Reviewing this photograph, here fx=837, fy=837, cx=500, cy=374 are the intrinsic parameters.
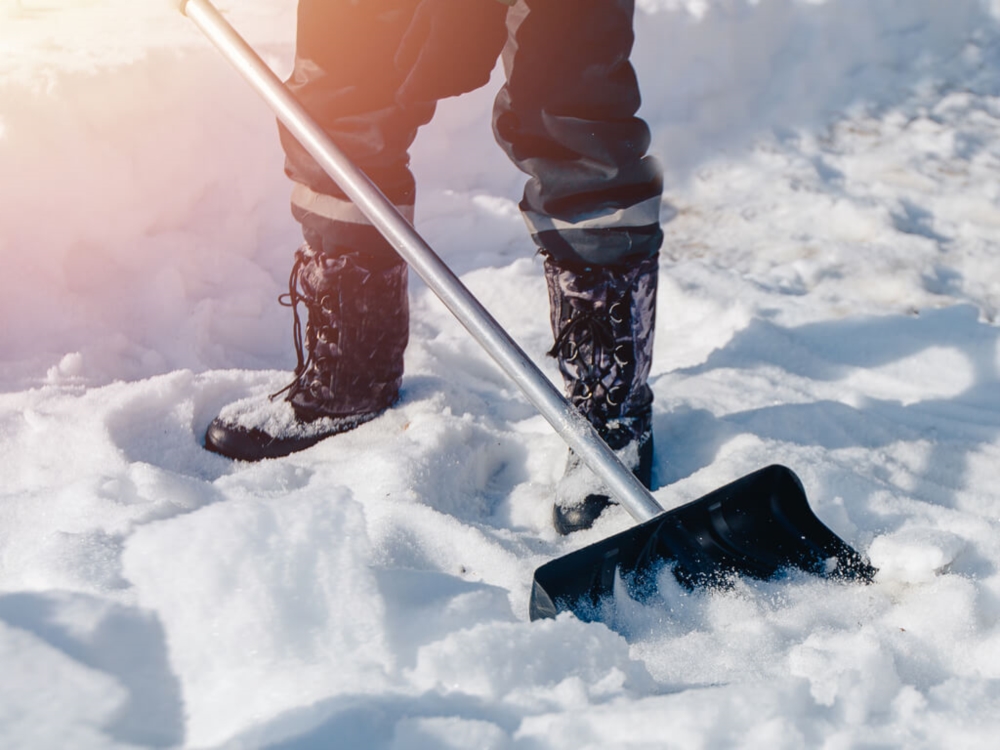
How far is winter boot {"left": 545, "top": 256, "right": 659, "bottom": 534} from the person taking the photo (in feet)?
4.43

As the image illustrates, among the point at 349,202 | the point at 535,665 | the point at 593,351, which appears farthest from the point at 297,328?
the point at 535,665

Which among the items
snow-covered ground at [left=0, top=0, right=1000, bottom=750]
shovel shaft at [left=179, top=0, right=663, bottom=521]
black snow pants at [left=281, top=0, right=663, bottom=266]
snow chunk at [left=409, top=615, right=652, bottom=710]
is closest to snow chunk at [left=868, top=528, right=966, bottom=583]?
snow-covered ground at [left=0, top=0, right=1000, bottom=750]

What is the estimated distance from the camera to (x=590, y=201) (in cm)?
131

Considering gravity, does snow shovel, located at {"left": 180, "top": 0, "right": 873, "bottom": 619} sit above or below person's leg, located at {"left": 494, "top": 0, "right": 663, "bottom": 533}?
below

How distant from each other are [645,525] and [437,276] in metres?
0.47

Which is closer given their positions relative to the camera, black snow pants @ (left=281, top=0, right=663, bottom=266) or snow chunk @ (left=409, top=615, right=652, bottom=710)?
snow chunk @ (left=409, top=615, right=652, bottom=710)

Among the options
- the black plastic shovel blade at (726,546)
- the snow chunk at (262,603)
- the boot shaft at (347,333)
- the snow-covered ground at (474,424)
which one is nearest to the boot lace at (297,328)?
the boot shaft at (347,333)

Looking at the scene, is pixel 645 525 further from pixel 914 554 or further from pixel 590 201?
pixel 590 201

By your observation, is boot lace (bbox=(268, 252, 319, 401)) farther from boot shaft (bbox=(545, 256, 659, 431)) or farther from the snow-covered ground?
boot shaft (bbox=(545, 256, 659, 431))

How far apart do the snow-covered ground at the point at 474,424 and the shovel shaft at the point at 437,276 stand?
173mm

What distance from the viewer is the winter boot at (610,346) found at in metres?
1.35

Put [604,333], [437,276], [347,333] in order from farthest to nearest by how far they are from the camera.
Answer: [347,333]
[604,333]
[437,276]

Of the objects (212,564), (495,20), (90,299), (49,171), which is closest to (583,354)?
(495,20)

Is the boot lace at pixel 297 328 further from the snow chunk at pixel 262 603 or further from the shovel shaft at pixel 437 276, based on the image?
the snow chunk at pixel 262 603
